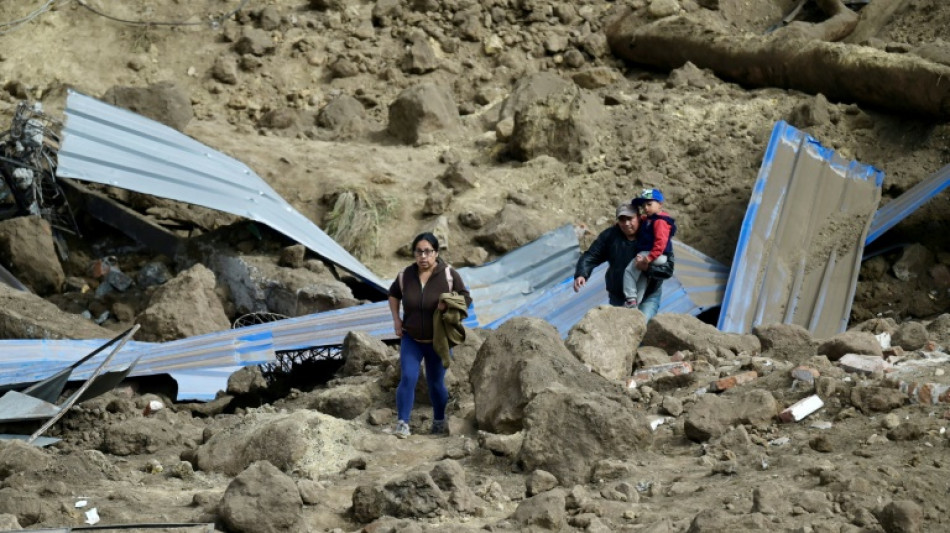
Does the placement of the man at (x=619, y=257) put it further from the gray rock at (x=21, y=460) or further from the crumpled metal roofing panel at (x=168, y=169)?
the gray rock at (x=21, y=460)

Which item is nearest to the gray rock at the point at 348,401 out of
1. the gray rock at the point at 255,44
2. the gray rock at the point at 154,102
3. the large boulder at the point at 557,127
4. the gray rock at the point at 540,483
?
the gray rock at the point at 540,483

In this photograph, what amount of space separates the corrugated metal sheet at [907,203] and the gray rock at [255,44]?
23.9ft

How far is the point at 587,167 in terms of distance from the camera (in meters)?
15.4

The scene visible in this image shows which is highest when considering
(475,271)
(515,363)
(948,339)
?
(515,363)

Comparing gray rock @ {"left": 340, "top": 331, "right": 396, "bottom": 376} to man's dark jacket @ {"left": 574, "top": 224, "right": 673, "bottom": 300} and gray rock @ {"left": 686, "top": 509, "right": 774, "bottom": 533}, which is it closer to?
man's dark jacket @ {"left": 574, "top": 224, "right": 673, "bottom": 300}

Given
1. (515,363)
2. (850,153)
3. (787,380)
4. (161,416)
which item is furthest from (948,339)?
(850,153)

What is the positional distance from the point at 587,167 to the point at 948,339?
653cm

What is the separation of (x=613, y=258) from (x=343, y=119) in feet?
21.4

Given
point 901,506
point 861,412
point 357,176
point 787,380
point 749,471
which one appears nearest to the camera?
point 901,506

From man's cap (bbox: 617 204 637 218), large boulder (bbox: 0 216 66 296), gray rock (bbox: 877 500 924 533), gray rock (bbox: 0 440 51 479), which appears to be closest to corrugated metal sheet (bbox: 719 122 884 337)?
man's cap (bbox: 617 204 637 218)

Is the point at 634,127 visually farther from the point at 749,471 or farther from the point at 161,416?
the point at 749,471

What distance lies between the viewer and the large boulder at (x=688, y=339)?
9664mm

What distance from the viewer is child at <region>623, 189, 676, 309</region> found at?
402 inches

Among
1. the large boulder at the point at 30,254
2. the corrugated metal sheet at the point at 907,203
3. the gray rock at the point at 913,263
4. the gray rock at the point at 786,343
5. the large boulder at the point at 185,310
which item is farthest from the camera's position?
the gray rock at the point at 913,263
